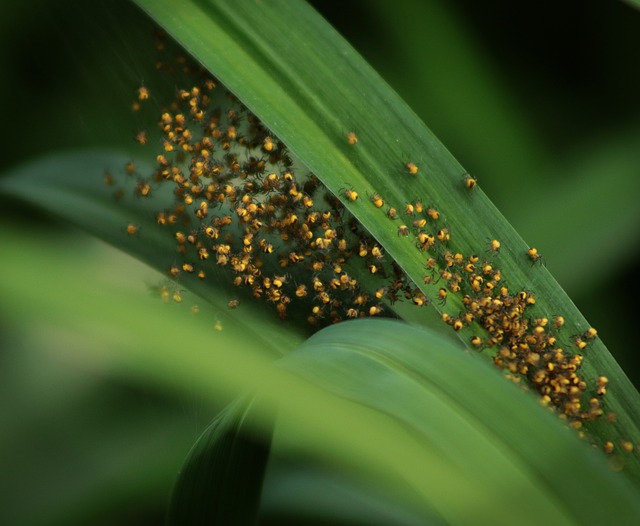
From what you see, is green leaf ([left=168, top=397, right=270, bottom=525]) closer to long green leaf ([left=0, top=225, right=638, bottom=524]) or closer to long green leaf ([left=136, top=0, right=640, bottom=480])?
long green leaf ([left=0, top=225, right=638, bottom=524])

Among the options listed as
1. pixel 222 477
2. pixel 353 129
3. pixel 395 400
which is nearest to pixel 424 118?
pixel 353 129

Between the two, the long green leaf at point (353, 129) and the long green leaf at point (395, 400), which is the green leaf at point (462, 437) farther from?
the long green leaf at point (353, 129)

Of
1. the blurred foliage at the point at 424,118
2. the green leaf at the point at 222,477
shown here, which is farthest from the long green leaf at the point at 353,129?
the green leaf at the point at 222,477

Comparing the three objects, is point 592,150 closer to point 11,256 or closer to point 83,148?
point 83,148

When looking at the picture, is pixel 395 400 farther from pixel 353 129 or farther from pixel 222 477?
pixel 353 129

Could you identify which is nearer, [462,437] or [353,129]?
[462,437]

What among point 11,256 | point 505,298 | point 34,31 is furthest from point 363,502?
point 34,31
